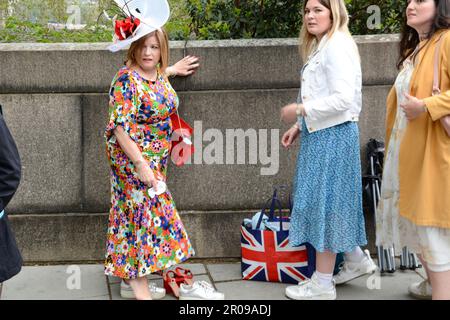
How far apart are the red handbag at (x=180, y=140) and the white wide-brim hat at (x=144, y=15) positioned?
0.61m

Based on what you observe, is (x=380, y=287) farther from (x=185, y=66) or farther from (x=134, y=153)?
(x=185, y=66)

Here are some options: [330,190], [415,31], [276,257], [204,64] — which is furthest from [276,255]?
[415,31]

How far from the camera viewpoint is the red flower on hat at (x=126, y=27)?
3.90 m

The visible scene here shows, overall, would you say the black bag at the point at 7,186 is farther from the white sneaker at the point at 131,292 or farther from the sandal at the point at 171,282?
the sandal at the point at 171,282

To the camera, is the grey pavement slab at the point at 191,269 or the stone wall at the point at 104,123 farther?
the stone wall at the point at 104,123

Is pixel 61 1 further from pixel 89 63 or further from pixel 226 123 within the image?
pixel 226 123

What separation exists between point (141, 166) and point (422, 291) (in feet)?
6.31

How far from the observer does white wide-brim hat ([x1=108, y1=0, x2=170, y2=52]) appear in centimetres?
388

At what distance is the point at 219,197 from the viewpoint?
495 centimetres

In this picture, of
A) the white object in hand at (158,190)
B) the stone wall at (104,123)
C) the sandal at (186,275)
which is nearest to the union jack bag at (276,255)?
the sandal at (186,275)

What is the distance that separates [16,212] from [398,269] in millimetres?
2786

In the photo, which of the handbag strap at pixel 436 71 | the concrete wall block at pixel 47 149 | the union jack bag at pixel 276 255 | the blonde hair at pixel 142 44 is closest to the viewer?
the handbag strap at pixel 436 71

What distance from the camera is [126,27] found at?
3.90 metres

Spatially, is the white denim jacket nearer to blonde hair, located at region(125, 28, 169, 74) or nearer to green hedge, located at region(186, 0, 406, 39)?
blonde hair, located at region(125, 28, 169, 74)
